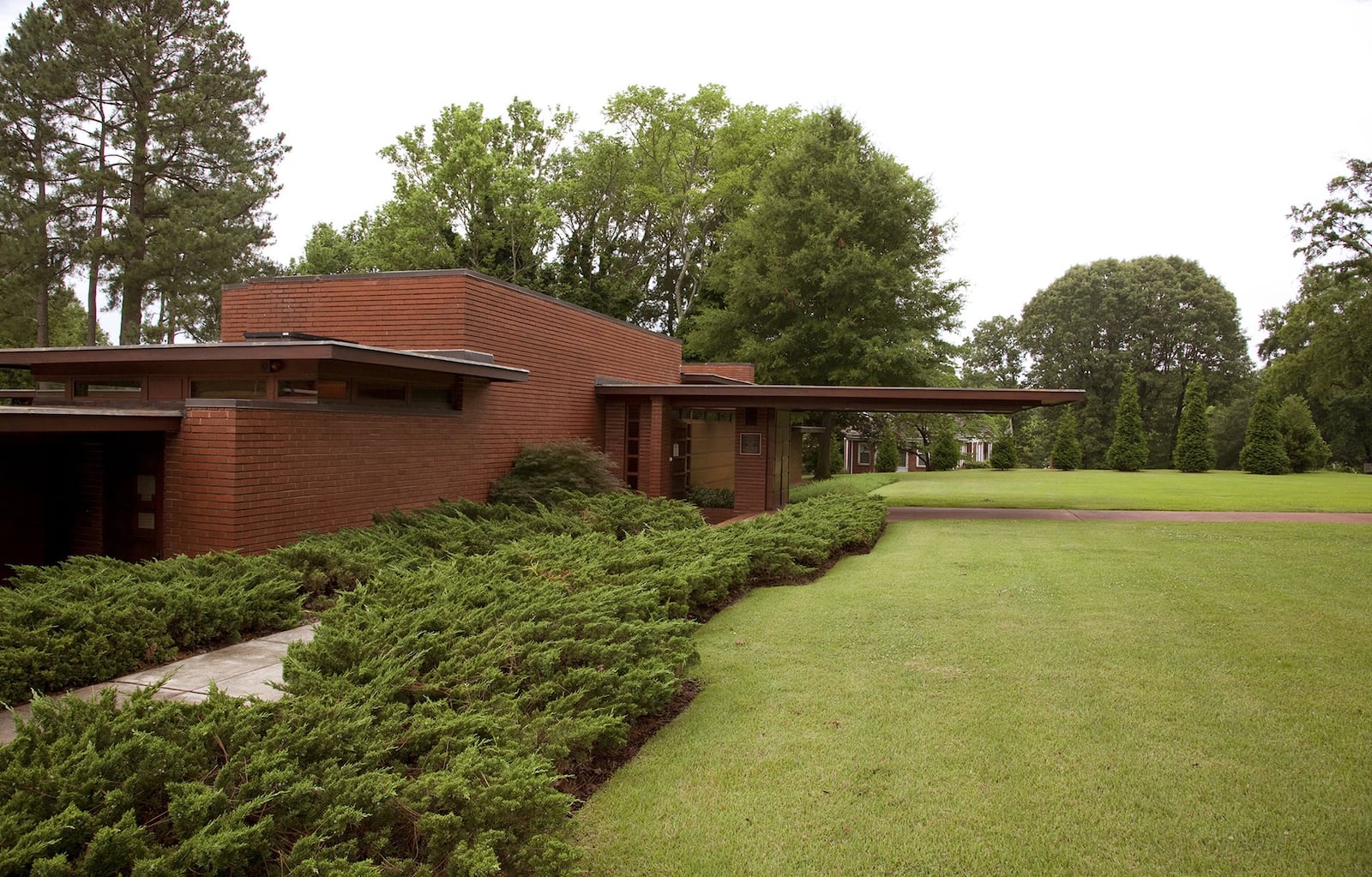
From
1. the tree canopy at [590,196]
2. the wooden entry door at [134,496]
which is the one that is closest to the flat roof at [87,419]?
the wooden entry door at [134,496]

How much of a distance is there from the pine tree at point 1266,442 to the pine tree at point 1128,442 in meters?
4.24

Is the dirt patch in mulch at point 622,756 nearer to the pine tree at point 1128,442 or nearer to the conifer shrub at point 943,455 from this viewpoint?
the pine tree at point 1128,442

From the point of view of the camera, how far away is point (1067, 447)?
41344 millimetres

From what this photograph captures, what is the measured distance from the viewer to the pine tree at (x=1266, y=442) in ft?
119

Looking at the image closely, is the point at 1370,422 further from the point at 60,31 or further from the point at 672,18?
the point at 60,31

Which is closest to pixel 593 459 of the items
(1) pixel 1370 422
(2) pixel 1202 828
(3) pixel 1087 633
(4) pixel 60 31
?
(3) pixel 1087 633

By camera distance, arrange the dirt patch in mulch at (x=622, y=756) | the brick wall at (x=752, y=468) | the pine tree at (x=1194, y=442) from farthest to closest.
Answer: the pine tree at (x=1194, y=442) → the brick wall at (x=752, y=468) → the dirt patch in mulch at (x=622, y=756)

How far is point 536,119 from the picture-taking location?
135 ft

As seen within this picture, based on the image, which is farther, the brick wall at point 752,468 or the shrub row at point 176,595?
the brick wall at point 752,468

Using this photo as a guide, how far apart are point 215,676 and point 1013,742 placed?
5004mm

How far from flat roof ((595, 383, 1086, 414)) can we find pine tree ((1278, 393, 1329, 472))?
2815 centimetres

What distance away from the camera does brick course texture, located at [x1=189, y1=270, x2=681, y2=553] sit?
8680 mm

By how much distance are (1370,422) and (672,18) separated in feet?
171

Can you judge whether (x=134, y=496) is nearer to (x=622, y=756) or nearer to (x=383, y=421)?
(x=383, y=421)
